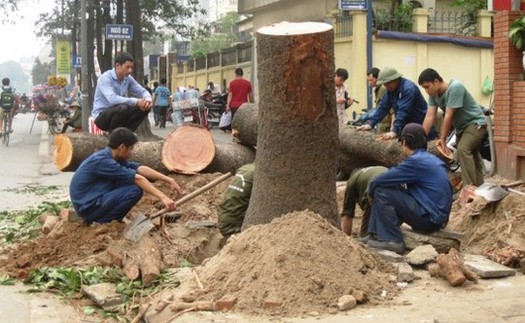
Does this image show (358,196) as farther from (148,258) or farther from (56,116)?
(56,116)

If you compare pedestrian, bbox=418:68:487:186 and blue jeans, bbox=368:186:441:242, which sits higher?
pedestrian, bbox=418:68:487:186

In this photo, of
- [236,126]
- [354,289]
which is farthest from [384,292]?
[236,126]

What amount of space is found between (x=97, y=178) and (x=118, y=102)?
2554 millimetres

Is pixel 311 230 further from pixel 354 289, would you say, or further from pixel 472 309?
pixel 472 309

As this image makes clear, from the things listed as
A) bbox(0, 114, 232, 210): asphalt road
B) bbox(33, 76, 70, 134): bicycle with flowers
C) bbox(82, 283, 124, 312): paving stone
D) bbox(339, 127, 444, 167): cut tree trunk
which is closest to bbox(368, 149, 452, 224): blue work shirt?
bbox(82, 283, 124, 312): paving stone

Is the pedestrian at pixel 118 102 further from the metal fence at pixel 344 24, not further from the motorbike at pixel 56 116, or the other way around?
the motorbike at pixel 56 116

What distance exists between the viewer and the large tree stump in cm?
1088

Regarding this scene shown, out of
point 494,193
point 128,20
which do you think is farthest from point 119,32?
point 494,193

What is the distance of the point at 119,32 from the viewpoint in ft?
69.2

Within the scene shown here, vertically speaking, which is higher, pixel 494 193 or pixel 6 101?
pixel 6 101

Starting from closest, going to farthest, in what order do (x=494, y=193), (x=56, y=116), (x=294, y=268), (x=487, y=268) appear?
(x=294, y=268) → (x=487, y=268) → (x=494, y=193) → (x=56, y=116)

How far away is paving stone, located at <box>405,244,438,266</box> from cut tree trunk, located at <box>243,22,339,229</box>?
719 millimetres

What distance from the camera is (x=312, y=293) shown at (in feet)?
18.2

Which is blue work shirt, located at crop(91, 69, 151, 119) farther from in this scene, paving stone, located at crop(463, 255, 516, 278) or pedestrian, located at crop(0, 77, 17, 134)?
pedestrian, located at crop(0, 77, 17, 134)
